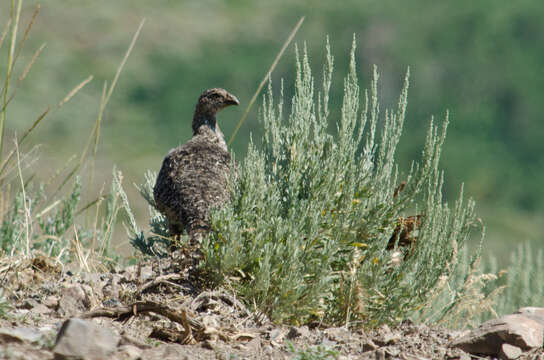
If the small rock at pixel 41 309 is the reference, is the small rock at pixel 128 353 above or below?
below

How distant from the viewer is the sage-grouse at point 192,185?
12.7 ft

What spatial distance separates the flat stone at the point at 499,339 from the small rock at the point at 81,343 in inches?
75.8

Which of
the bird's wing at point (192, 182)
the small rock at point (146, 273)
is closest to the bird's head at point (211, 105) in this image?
the bird's wing at point (192, 182)

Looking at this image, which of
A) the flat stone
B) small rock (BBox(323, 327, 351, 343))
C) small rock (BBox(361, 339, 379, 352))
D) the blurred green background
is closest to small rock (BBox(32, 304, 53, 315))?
small rock (BBox(323, 327, 351, 343))

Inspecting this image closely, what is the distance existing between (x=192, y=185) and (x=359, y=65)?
3707 cm

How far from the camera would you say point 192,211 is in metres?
3.90

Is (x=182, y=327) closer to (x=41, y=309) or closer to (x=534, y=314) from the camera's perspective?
(x=41, y=309)

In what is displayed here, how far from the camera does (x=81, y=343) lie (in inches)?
88.2

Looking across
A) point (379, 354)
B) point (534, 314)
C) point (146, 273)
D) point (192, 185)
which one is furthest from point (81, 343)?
point (534, 314)

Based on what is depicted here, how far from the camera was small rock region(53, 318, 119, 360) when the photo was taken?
7.27 ft

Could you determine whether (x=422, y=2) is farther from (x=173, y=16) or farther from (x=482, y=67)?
(x=173, y=16)

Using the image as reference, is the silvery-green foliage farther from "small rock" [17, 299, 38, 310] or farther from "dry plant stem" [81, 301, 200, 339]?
"small rock" [17, 299, 38, 310]

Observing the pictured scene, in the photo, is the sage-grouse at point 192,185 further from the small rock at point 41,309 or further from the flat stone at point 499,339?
the flat stone at point 499,339

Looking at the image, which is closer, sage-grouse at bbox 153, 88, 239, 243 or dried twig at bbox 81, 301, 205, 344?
dried twig at bbox 81, 301, 205, 344
